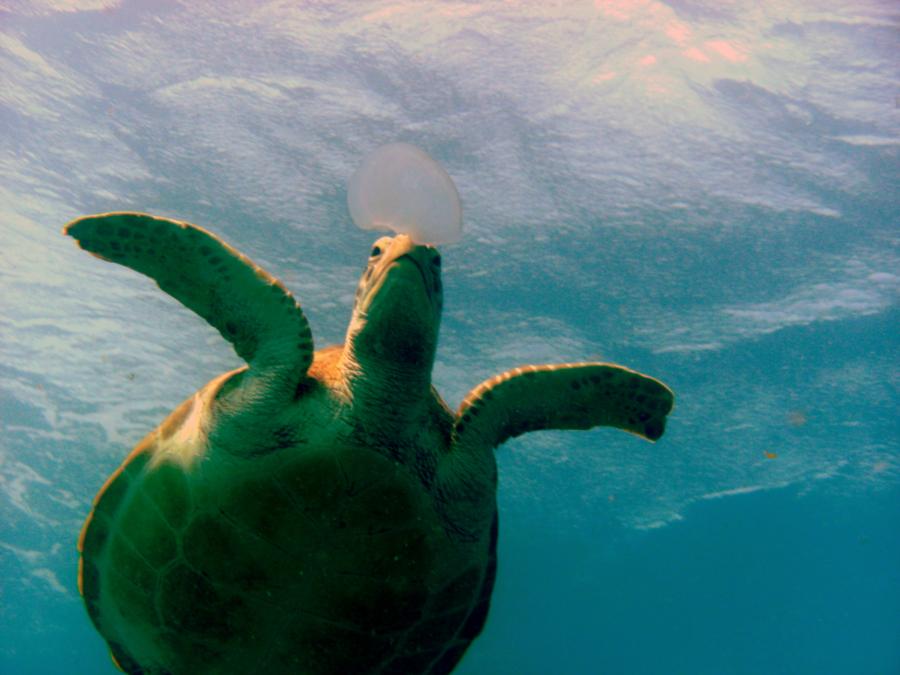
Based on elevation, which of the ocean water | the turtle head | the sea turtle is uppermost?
the ocean water

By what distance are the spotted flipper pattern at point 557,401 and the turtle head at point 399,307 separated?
0.54 meters

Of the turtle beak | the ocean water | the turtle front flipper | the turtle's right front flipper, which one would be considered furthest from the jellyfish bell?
the ocean water

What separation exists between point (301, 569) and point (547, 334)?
12.3 m

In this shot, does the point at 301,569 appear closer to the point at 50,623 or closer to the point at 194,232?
the point at 194,232

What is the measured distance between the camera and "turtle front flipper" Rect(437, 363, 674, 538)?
332 centimetres

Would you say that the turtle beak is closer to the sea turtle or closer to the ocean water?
the sea turtle

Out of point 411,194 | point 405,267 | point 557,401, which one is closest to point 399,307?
point 405,267

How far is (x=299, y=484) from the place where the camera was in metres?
2.90

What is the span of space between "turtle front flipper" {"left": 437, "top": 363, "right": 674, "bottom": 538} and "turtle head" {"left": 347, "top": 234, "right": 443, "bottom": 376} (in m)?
0.53

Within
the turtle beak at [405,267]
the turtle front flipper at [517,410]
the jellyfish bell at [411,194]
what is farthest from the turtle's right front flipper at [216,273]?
the turtle front flipper at [517,410]

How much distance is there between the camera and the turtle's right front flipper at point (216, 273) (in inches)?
120

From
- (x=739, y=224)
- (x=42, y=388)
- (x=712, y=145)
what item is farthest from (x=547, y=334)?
(x=42, y=388)

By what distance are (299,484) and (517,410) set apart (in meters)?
1.44

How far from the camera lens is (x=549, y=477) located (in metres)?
21.8
